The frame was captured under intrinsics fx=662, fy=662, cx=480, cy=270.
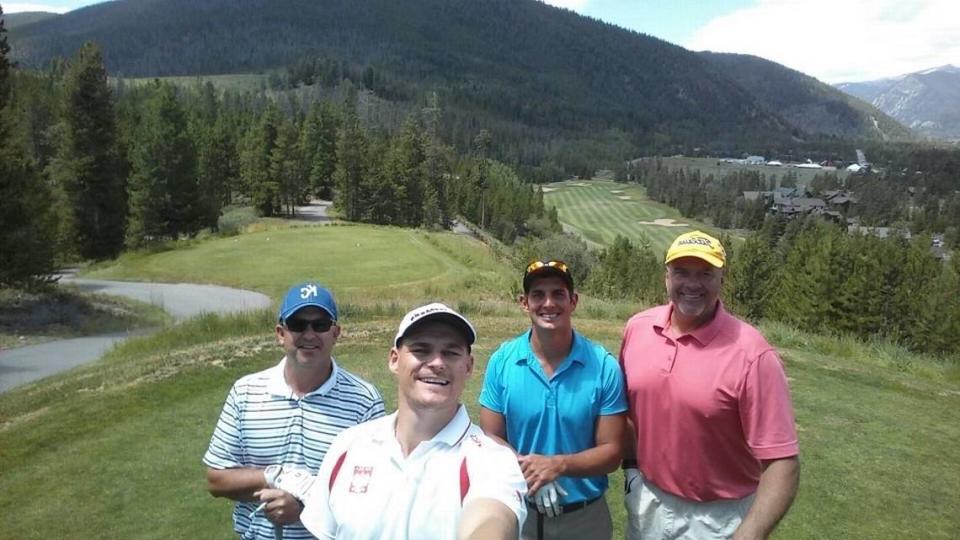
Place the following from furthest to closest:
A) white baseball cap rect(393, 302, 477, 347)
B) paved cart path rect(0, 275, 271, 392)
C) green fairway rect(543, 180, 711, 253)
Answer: green fairway rect(543, 180, 711, 253) → paved cart path rect(0, 275, 271, 392) → white baseball cap rect(393, 302, 477, 347)

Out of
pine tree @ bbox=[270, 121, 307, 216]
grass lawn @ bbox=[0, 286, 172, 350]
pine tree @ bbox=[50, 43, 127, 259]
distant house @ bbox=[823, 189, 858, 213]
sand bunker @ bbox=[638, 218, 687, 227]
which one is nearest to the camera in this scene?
grass lawn @ bbox=[0, 286, 172, 350]

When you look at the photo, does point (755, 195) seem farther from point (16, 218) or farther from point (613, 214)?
point (16, 218)

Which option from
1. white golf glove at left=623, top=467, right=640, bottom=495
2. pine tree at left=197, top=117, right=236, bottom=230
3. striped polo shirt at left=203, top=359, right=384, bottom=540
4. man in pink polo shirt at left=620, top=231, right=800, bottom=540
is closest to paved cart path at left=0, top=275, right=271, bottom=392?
striped polo shirt at left=203, top=359, right=384, bottom=540

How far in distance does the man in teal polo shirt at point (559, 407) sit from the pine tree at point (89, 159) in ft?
154

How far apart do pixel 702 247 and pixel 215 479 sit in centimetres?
289

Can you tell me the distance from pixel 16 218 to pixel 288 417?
2733 centimetres

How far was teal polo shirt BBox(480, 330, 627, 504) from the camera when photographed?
3717 millimetres

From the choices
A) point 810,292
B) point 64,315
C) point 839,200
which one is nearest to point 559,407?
point 64,315

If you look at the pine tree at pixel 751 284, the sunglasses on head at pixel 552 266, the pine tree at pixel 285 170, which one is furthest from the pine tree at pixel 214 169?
the sunglasses on head at pixel 552 266

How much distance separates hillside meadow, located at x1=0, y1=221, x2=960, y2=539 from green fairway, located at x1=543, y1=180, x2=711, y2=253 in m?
93.1

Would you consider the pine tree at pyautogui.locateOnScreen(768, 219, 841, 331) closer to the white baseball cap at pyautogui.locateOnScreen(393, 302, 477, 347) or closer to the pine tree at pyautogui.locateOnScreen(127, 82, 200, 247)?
the pine tree at pyautogui.locateOnScreen(127, 82, 200, 247)

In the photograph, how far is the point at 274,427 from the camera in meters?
3.57

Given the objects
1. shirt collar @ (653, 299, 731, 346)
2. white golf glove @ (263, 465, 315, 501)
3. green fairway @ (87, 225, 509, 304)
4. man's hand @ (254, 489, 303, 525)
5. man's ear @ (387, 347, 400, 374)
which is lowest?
green fairway @ (87, 225, 509, 304)

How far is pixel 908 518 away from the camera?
7059mm
